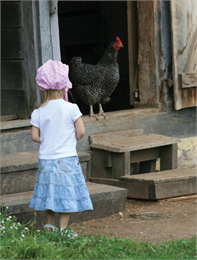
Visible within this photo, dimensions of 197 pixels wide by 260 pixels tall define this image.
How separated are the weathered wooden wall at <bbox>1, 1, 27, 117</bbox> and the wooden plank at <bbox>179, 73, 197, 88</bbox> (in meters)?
2.19

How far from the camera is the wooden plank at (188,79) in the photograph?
6.41m

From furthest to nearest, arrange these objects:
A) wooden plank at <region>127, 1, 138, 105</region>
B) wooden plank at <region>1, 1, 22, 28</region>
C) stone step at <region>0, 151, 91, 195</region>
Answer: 1. wooden plank at <region>127, 1, 138, 105</region>
2. wooden plank at <region>1, 1, 22, 28</region>
3. stone step at <region>0, 151, 91, 195</region>

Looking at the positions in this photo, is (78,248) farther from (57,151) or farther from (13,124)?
(13,124)

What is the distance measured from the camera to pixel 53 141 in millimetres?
3619

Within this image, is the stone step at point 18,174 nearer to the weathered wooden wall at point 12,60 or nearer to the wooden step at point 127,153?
the weathered wooden wall at point 12,60

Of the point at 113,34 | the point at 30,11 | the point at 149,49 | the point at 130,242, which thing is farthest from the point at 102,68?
the point at 113,34

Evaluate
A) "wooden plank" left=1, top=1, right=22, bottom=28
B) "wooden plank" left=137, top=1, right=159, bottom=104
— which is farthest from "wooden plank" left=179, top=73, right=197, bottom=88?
"wooden plank" left=1, top=1, right=22, bottom=28

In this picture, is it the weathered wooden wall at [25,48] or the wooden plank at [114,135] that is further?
the wooden plank at [114,135]

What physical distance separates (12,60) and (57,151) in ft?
7.64

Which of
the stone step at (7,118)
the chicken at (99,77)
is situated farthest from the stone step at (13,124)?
the chicken at (99,77)

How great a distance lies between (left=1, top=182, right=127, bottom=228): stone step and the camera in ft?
13.5

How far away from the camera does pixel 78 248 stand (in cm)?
323

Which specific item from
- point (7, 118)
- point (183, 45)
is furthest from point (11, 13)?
point (183, 45)

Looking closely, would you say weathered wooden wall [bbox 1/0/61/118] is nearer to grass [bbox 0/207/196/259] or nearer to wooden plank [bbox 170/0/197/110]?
wooden plank [bbox 170/0/197/110]
